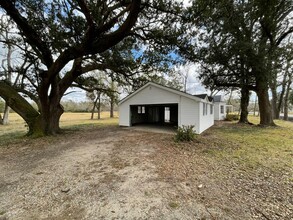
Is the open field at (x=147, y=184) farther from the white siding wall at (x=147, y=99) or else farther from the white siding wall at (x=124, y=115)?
the white siding wall at (x=124, y=115)

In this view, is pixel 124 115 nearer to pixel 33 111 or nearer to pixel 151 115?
pixel 151 115

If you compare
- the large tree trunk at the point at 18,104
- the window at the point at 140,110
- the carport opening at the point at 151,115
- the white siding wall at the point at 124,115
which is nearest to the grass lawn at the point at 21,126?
the large tree trunk at the point at 18,104

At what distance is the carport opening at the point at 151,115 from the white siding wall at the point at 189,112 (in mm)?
4104

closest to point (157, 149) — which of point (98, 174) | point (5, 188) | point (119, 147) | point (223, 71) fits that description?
point (119, 147)

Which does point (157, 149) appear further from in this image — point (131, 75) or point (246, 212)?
point (131, 75)

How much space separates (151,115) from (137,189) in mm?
14310

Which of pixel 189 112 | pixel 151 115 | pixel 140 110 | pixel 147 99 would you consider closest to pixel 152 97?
pixel 147 99

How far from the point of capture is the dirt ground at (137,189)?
2.59m

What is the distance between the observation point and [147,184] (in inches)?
137

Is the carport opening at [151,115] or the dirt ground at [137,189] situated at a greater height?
the carport opening at [151,115]

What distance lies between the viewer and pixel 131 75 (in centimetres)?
1113

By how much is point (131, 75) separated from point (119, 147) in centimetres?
606

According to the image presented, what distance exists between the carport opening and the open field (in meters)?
9.04

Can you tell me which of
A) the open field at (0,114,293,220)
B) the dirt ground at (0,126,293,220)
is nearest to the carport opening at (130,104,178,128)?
→ the open field at (0,114,293,220)
